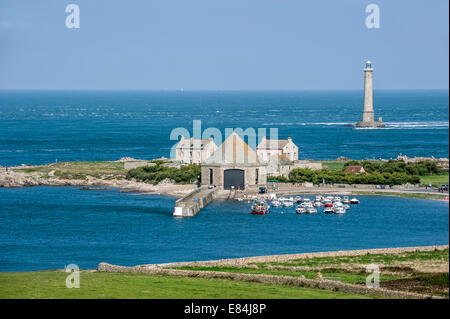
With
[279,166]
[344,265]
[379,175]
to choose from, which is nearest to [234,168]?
[279,166]

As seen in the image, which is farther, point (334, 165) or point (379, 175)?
point (334, 165)

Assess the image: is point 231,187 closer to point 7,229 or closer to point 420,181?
point 420,181

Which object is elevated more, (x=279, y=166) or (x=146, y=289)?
(x=146, y=289)

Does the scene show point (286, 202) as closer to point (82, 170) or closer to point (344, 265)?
point (344, 265)

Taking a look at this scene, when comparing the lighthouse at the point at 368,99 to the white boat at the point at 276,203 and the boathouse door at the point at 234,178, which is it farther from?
the white boat at the point at 276,203

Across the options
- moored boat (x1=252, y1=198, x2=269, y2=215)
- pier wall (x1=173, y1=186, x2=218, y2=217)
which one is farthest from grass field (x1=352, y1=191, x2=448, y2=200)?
pier wall (x1=173, y1=186, x2=218, y2=217)
